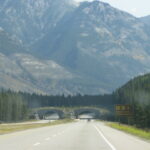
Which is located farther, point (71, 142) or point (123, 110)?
point (123, 110)

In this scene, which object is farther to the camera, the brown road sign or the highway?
the brown road sign

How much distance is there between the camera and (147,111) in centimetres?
11306

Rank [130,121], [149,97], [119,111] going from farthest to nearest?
[130,121] < [149,97] < [119,111]

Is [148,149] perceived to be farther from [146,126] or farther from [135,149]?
[146,126]

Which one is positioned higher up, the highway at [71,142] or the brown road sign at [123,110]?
the brown road sign at [123,110]

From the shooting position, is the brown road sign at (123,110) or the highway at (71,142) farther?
the brown road sign at (123,110)

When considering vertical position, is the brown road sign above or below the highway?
above

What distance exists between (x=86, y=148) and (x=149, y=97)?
110902mm

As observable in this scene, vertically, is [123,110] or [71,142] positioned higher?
[123,110]

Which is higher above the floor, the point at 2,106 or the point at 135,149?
the point at 2,106

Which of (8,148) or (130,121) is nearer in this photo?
(8,148)

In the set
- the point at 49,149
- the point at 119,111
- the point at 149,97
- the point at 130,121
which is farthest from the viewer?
the point at 130,121

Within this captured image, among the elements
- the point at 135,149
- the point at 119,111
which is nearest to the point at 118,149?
the point at 135,149

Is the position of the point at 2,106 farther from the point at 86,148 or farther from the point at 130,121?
the point at 86,148
